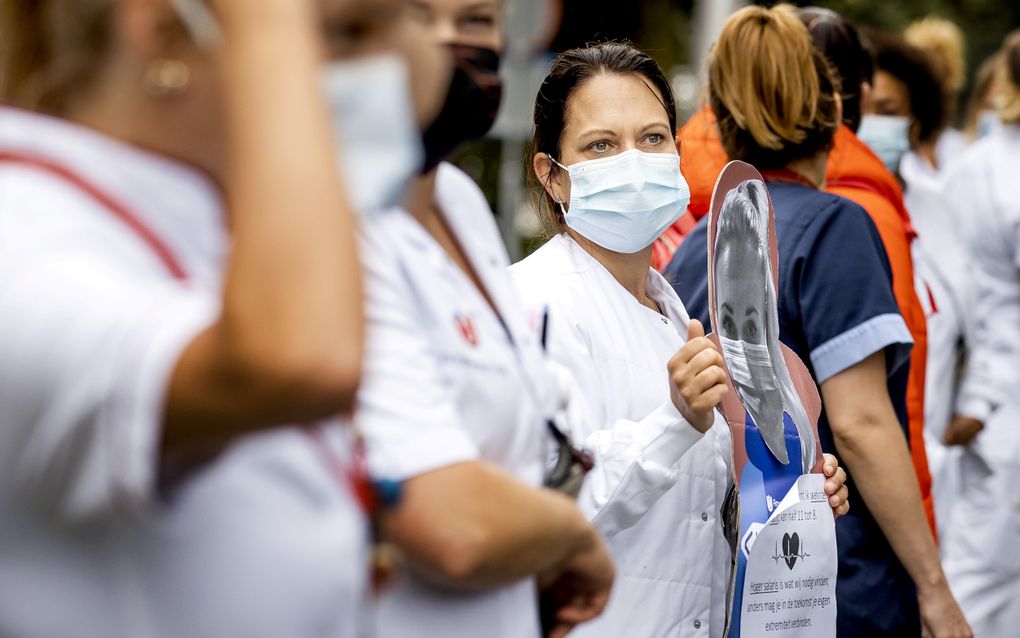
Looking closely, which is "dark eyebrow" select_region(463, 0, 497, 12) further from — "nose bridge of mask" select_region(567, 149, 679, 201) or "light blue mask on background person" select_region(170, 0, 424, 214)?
"nose bridge of mask" select_region(567, 149, 679, 201)

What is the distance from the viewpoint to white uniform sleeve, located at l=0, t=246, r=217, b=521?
1.11 metres

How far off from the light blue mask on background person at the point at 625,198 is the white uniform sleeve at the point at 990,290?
10.2ft

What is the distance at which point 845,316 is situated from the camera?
130 inches

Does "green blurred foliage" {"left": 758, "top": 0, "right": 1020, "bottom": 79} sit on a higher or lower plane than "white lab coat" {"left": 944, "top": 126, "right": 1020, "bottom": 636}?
lower

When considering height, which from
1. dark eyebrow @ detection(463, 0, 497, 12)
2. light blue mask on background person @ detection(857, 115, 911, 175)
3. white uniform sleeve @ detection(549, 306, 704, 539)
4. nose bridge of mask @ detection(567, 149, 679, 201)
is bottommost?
light blue mask on background person @ detection(857, 115, 911, 175)

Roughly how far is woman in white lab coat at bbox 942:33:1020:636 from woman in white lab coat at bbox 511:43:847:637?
287cm

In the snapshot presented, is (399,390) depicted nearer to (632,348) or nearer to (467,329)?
(467,329)

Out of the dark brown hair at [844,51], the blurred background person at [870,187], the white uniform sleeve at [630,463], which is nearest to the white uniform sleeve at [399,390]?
the white uniform sleeve at [630,463]

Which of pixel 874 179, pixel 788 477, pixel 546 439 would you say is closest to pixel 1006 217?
pixel 874 179

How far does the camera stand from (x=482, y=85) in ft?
5.55

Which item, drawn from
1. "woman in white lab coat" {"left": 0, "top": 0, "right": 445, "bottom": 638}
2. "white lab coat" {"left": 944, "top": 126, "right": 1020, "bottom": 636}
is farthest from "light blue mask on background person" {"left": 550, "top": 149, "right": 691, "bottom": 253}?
"white lab coat" {"left": 944, "top": 126, "right": 1020, "bottom": 636}

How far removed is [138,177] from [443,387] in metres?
0.48

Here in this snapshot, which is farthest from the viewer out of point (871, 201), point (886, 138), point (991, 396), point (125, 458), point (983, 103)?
point (983, 103)

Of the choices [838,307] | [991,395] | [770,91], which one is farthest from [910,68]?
[838,307]
